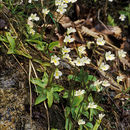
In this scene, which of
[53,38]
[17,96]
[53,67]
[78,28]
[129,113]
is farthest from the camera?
[78,28]

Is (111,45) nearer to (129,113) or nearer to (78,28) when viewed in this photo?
(78,28)

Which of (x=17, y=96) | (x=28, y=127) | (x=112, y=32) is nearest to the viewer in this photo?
(x=28, y=127)

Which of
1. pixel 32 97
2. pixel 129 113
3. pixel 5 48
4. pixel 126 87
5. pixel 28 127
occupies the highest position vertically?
pixel 5 48

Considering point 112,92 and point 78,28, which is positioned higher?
point 78,28

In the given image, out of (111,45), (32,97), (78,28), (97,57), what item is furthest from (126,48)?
(32,97)

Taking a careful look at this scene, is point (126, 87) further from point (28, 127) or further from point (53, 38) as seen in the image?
point (28, 127)

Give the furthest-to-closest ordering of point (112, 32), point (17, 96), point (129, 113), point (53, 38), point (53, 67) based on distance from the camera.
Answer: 1. point (112, 32)
2. point (53, 38)
3. point (129, 113)
4. point (53, 67)
5. point (17, 96)

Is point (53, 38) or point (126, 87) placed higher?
point (53, 38)

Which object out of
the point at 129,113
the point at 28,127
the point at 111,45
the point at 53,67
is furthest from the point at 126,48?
the point at 28,127

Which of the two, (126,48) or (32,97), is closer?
(32,97)
